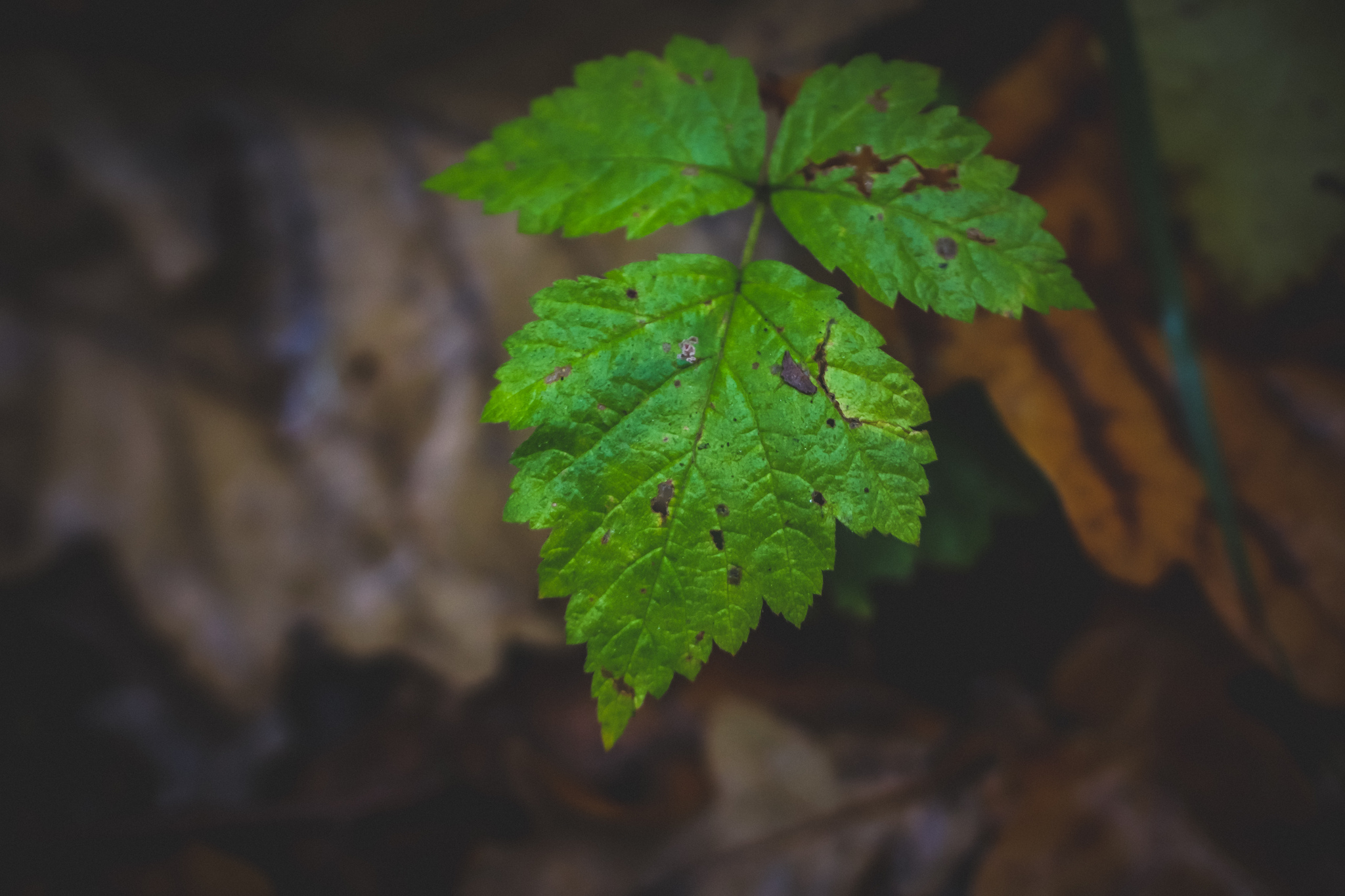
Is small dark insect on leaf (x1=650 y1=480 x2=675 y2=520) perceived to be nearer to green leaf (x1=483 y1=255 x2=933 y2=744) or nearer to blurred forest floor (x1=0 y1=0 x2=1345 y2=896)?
green leaf (x1=483 y1=255 x2=933 y2=744)

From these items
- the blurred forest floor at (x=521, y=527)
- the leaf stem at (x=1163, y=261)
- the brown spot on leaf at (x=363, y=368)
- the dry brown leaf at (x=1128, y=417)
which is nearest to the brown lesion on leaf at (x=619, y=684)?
the blurred forest floor at (x=521, y=527)

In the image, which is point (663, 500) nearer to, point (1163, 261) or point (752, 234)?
point (752, 234)

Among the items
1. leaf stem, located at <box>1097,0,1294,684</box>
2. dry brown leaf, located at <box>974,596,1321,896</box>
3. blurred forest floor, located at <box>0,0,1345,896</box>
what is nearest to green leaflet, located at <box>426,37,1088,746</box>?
blurred forest floor, located at <box>0,0,1345,896</box>

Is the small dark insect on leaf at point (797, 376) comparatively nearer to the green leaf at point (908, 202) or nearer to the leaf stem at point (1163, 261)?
the green leaf at point (908, 202)

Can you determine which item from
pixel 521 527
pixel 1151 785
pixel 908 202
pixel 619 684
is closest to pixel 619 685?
pixel 619 684

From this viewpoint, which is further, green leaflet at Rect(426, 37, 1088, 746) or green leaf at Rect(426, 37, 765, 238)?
green leaf at Rect(426, 37, 765, 238)

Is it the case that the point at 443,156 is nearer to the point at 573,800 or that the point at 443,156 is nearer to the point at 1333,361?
the point at 573,800
